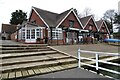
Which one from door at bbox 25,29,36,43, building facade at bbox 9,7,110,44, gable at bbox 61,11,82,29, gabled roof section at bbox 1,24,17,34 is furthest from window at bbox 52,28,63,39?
gabled roof section at bbox 1,24,17,34

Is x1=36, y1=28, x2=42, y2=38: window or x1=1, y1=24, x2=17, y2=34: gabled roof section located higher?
x1=1, y1=24, x2=17, y2=34: gabled roof section

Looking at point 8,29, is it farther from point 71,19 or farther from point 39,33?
point 39,33

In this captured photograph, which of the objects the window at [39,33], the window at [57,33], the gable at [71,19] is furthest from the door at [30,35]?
the gable at [71,19]

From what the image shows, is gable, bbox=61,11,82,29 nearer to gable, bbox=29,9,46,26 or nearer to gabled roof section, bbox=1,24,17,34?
gable, bbox=29,9,46,26

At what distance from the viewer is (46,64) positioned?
21.6 ft

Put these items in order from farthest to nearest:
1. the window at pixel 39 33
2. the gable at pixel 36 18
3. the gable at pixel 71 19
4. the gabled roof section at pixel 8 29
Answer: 1. the gabled roof section at pixel 8 29
2. the gable at pixel 71 19
3. the gable at pixel 36 18
4. the window at pixel 39 33

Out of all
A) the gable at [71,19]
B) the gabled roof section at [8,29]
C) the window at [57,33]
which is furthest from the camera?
the gabled roof section at [8,29]

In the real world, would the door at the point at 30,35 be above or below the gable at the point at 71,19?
below

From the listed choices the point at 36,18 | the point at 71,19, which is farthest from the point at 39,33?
the point at 71,19

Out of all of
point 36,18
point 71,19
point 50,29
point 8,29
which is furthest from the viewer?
point 8,29

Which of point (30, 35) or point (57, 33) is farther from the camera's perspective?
point (57, 33)

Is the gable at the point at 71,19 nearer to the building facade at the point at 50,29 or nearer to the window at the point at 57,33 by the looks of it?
the building facade at the point at 50,29

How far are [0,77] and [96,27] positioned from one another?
96.0ft

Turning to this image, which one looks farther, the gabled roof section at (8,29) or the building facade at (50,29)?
the gabled roof section at (8,29)
